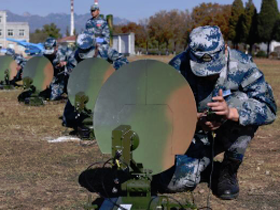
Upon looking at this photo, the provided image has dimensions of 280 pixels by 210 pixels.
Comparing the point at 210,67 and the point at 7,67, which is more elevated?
the point at 210,67

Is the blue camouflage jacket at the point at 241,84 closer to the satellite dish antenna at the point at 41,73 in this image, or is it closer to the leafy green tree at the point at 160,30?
the satellite dish antenna at the point at 41,73

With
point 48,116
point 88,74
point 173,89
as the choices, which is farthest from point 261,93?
point 48,116

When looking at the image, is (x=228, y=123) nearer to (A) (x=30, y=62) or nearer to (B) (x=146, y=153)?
(B) (x=146, y=153)

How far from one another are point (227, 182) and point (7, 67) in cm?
1105

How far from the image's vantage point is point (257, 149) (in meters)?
6.04

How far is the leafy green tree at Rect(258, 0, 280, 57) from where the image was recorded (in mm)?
53938

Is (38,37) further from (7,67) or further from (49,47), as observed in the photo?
(49,47)

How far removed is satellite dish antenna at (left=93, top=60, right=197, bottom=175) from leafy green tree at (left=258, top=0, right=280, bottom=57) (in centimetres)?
5310

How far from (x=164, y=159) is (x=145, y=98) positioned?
1.55ft

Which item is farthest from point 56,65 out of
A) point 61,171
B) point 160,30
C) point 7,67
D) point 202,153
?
point 160,30

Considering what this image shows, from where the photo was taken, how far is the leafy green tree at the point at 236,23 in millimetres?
59544

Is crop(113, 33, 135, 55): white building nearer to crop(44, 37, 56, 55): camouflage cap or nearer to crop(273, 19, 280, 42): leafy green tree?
crop(273, 19, 280, 42): leafy green tree

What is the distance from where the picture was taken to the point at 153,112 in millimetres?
3424

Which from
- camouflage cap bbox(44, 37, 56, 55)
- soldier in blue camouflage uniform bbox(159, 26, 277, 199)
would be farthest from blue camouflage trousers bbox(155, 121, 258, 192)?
camouflage cap bbox(44, 37, 56, 55)
